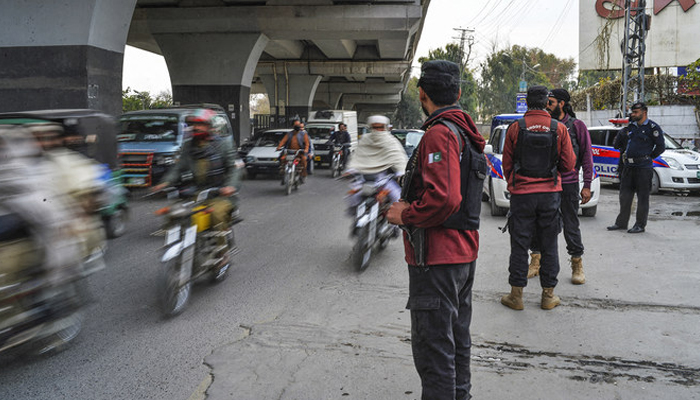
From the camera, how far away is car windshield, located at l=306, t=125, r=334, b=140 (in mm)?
22750

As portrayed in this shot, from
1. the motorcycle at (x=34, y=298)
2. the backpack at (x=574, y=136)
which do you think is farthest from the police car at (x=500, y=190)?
the motorcycle at (x=34, y=298)

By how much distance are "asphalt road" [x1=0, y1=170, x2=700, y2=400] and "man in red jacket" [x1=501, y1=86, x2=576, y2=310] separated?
44 centimetres

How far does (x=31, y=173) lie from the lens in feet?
13.5

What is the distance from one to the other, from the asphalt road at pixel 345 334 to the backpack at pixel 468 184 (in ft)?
4.15

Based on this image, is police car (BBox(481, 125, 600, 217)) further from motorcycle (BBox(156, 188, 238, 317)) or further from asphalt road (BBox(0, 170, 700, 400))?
motorcycle (BBox(156, 188, 238, 317))

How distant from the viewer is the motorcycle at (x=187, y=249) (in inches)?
192

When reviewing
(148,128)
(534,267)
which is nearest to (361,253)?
(534,267)

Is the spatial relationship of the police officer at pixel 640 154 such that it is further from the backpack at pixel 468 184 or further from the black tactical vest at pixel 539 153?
the backpack at pixel 468 184

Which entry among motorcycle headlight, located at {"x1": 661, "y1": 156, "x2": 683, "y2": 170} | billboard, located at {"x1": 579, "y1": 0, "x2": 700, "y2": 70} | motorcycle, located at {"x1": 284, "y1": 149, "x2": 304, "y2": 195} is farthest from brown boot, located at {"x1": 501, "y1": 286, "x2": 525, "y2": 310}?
billboard, located at {"x1": 579, "y1": 0, "x2": 700, "y2": 70}

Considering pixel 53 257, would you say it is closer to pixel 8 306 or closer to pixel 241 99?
pixel 8 306

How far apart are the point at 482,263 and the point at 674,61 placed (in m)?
33.4

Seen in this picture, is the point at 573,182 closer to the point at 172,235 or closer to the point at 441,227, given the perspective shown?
the point at 441,227

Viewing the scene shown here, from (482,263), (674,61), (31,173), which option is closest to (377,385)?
(31,173)

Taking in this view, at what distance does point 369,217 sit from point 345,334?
2.50 metres
